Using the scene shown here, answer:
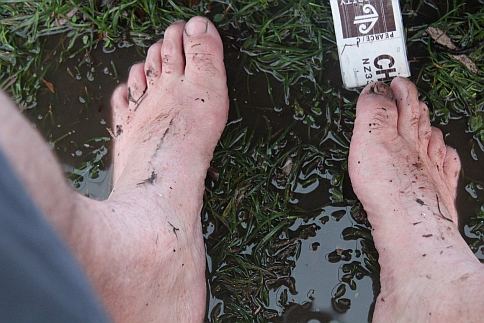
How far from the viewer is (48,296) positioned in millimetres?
828

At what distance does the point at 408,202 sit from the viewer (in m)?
1.74

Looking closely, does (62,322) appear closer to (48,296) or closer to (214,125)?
(48,296)

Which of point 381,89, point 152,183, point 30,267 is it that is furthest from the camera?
point 381,89

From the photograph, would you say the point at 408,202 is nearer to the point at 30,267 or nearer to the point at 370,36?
the point at 370,36

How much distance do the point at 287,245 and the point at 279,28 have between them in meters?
1.01

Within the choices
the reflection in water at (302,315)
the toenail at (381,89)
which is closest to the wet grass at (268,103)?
the reflection in water at (302,315)

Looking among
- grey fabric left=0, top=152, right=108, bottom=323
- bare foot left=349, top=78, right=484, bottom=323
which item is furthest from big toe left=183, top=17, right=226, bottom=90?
grey fabric left=0, top=152, right=108, bottom=323

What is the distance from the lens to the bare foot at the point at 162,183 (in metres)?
1.34

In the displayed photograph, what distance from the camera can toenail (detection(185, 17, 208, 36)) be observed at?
1919 mm

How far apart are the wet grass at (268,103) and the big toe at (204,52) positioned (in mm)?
91

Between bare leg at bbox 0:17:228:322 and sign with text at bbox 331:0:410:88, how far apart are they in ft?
1.85

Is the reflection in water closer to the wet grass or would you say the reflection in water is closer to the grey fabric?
the wet grass

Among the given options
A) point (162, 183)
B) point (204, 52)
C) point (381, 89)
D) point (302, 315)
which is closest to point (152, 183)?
point (162, 183)

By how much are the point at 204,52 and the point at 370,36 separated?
Result: 2.45 feet
